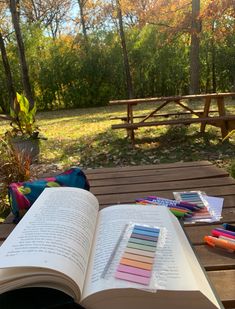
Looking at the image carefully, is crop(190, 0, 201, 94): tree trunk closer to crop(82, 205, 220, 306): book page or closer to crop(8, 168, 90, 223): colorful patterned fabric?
crop(8, 168, 90, 223): colorful patterned fabric

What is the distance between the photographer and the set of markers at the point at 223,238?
1.02 meters

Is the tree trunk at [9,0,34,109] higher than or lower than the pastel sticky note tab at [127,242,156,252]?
higher

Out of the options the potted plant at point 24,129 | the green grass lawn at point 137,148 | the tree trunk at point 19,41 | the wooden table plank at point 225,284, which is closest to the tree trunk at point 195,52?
the tree trunk at point 19,41

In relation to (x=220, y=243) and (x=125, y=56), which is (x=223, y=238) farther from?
(x=125, y=56)

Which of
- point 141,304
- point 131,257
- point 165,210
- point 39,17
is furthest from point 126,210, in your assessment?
point 39,17

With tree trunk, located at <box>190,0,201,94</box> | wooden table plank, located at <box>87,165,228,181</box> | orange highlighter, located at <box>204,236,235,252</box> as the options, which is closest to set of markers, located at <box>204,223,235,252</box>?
orange highlighter, located at <box>204,236,235,252</box>

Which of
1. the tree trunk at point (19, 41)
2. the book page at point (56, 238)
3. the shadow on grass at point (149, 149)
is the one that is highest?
the tree trunk at point (19, 41)

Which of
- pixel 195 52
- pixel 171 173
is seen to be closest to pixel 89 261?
pixel 171 173

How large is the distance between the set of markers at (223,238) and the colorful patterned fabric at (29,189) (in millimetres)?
578

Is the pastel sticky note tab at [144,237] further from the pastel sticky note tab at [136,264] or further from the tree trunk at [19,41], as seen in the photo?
the tree trunk at [19,41]

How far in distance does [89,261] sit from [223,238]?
1.27 ft

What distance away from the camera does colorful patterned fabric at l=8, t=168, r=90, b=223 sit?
134cm

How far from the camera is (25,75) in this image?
8.63 metres

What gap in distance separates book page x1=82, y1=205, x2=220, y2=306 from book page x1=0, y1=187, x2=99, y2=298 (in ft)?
0.08
